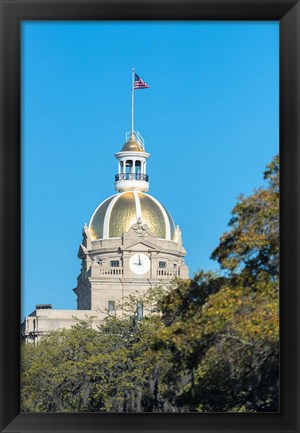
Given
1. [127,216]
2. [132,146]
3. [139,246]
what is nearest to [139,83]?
[132,146]

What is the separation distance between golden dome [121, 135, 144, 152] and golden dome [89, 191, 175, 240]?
19.9 feet

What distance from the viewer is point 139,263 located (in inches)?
3780

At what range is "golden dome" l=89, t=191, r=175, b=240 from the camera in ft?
322

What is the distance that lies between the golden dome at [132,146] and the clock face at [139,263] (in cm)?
918

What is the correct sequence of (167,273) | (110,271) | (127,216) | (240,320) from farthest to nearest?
(127,216) → (110,271) → (167,273) → (240,320)

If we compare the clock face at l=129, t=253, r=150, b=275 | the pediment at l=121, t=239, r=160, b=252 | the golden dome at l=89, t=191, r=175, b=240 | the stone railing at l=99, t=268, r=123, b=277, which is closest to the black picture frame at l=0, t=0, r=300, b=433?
the clock face at l=129, t=253, r=150, b=275

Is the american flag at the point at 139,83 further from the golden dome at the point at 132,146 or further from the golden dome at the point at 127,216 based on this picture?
the golden dome at the point at 127,216

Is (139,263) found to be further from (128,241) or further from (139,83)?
(139,83)
